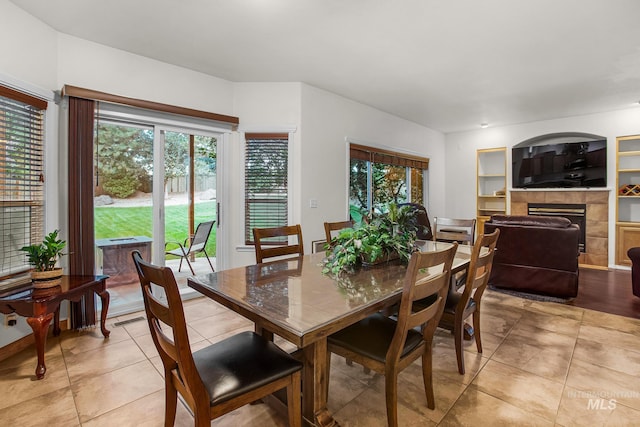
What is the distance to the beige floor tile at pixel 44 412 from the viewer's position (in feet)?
5.52

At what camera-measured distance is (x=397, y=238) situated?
7.00 ft

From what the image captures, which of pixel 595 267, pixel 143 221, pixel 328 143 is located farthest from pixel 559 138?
pixel 143 221

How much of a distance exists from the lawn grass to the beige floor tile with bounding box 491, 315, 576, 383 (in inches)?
127

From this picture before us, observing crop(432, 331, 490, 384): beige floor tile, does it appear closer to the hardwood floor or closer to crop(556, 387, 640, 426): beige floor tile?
crop(556, 387, 640, 426): beige floor tile

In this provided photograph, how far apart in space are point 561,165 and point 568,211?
0.86m

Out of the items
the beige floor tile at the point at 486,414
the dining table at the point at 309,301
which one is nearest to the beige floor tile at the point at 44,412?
the dining table at the point at 309,301

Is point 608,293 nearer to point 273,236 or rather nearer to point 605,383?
point 605,383

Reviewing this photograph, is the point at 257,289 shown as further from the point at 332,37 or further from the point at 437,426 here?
the point at 332,37

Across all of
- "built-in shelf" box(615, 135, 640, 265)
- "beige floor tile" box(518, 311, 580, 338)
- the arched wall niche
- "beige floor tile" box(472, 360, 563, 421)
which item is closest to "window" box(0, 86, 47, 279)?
"beige floor tile" box(472, 360, 563, 421)

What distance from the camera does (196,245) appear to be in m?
3.76

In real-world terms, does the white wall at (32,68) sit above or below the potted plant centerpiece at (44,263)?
above

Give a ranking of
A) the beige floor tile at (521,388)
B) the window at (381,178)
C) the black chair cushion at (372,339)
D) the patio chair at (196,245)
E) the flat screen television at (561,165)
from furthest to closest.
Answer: the flat screen television at (561,165) < the window at (381,178) < the patio chair at (196,245) < the beige floor tile at (521,388) < the black chair cushion at (372,339)

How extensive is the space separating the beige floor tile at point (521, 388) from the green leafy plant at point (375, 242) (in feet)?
3.00

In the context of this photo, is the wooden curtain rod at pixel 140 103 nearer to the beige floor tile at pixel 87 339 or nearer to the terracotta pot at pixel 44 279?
the terracotta pot at pixel 44 279
